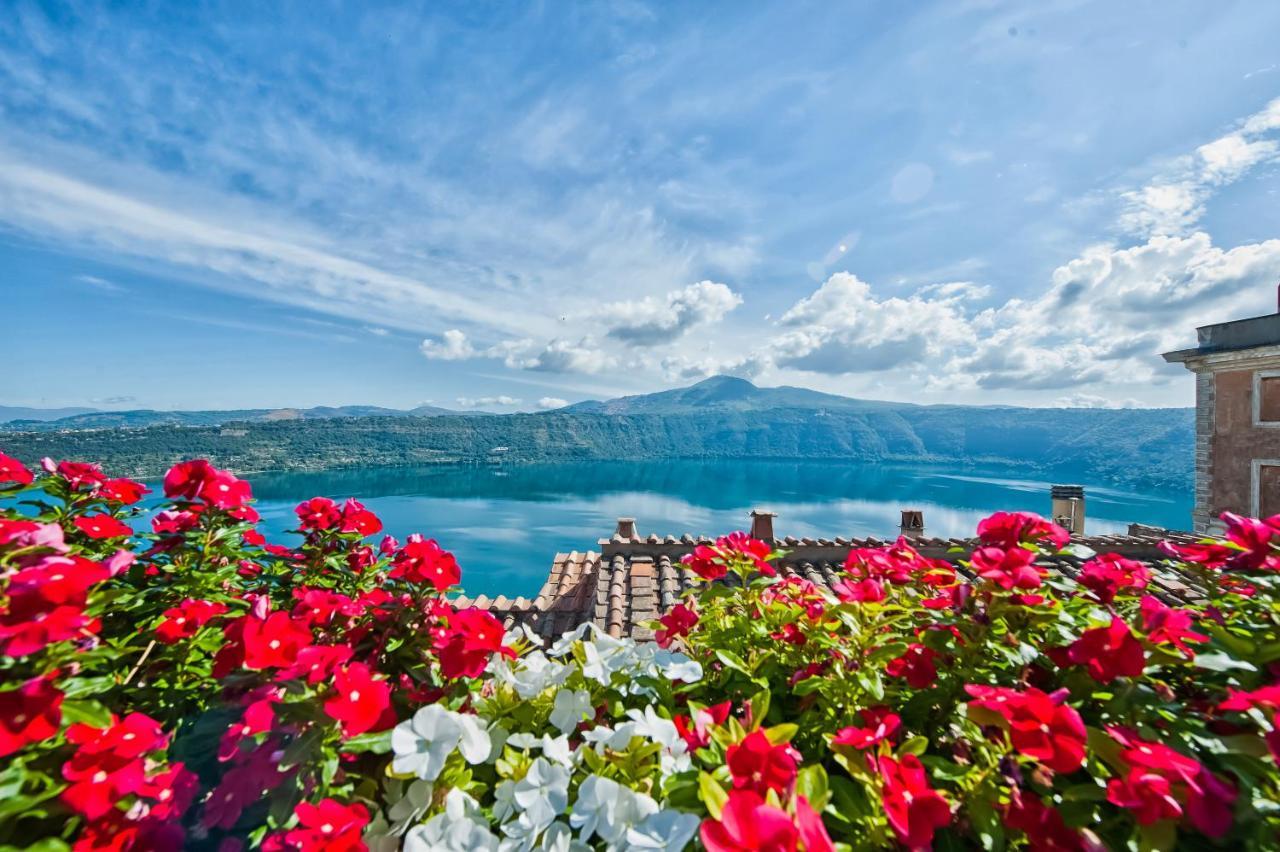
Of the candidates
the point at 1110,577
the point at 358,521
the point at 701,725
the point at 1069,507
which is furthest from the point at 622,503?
the point at 701,725

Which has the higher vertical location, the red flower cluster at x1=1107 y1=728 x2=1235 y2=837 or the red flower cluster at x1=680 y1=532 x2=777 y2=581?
the red flower cluster at x1=680 y1=532 x2=777 y2=581

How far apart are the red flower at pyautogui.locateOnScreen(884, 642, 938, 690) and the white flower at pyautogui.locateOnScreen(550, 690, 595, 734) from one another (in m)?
0.71

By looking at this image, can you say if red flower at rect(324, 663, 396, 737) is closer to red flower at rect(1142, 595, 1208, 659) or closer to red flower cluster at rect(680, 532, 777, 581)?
red flower cluster at rect(680, 532, 777, 581)

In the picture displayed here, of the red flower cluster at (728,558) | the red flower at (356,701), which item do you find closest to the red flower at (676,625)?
the red flower cluster at (728,558)

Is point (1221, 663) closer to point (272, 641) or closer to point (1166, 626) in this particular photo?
point (1166, 626)

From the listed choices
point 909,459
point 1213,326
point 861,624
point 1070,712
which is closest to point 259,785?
point 861,624

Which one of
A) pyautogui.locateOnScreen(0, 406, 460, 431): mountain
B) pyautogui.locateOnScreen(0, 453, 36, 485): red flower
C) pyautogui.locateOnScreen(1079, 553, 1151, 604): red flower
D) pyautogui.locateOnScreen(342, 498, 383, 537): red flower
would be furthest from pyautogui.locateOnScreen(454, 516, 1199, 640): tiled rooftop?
pyautogui.locateOnScreen(0, 406, 460, 431): mountain

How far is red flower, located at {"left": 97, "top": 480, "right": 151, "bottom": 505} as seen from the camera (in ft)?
5.49

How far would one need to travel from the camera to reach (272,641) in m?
0.99

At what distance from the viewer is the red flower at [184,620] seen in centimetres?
119

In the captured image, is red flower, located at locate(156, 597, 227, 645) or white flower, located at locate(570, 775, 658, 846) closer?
white flower, located at locate(570, 775, 658, 846)

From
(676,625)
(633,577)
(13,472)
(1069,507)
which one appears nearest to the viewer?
(13,472)

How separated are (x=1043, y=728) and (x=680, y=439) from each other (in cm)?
14310

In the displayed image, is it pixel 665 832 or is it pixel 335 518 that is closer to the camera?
pixel 665 832
